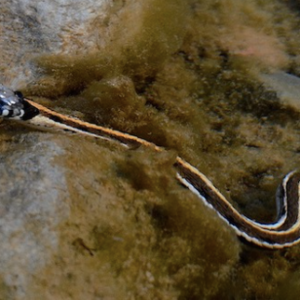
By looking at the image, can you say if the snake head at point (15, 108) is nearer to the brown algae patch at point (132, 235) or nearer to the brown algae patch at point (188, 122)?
the brown algae patch at point (188, 122)

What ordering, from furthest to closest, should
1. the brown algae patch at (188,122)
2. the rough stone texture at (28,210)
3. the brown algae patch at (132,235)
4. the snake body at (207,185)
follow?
the snake body at (207,185), the brown algae patch at (188,122), the brown algae patch at (132,235), the rough stone texture at (28,210)

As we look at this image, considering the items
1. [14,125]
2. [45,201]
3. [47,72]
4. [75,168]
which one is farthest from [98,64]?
[45,201]

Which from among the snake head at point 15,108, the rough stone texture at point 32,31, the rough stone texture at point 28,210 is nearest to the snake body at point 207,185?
the snake head at point 15,108

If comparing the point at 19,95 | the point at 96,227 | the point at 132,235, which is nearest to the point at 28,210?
the point at 96,227

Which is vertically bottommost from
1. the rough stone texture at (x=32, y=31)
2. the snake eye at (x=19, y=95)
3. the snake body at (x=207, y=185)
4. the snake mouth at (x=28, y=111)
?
the snake body at (x=207, y=185)

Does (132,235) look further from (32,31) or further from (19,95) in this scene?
(32,31)

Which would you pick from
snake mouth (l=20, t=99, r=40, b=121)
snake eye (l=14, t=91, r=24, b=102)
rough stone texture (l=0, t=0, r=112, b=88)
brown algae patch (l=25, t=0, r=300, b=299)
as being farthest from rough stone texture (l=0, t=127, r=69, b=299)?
rough stone texture (l=0, t=0, r=112, b=88)

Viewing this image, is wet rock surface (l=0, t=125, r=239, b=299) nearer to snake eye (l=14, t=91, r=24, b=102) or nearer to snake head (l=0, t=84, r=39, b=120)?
snake head (l=0, t=84, r=39, b=120)
